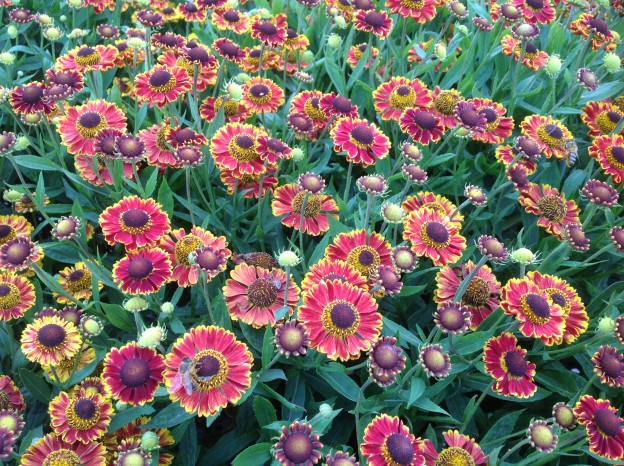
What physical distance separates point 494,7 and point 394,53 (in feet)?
2.03

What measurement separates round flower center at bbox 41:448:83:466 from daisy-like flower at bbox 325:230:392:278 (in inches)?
37.2

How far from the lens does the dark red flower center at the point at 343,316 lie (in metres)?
1.59

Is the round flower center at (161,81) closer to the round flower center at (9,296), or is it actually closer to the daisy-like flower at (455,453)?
the round flower center at (9,296)

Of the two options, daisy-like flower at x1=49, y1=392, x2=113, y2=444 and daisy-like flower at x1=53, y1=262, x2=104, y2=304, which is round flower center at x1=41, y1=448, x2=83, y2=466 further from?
daisy-like flower at x1=53, y1=262, x2=104, y2=304

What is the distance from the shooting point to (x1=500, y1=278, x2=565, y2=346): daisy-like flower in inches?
66.1

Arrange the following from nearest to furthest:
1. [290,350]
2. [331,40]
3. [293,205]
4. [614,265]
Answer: [290,350] < [293,205] < [614,265] < [331,40]

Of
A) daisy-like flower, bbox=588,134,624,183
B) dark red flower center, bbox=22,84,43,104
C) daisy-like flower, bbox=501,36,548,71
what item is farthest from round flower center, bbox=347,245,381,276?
daisy-like flower, bbox=501,36,548,71

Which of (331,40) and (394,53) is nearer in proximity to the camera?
(331,40)

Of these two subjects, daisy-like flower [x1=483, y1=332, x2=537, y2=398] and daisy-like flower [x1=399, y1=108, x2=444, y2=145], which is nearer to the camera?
daisy-like flower [x1=483, y1=332, x2=537, y2=398]

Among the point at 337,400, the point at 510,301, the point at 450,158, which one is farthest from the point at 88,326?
the point at 450,158

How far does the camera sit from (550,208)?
221 centimetres

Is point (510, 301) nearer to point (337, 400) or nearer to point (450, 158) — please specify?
point (337, 400)

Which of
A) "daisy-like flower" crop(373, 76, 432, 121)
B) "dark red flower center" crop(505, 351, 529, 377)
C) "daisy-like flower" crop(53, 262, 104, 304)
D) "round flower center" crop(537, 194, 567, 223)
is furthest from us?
"daisy-like flower" crop(373, 76, 432, 121)

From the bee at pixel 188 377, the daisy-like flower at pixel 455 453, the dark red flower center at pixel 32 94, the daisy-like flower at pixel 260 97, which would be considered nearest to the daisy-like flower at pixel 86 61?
the dark red flower center at pixel 32 94
